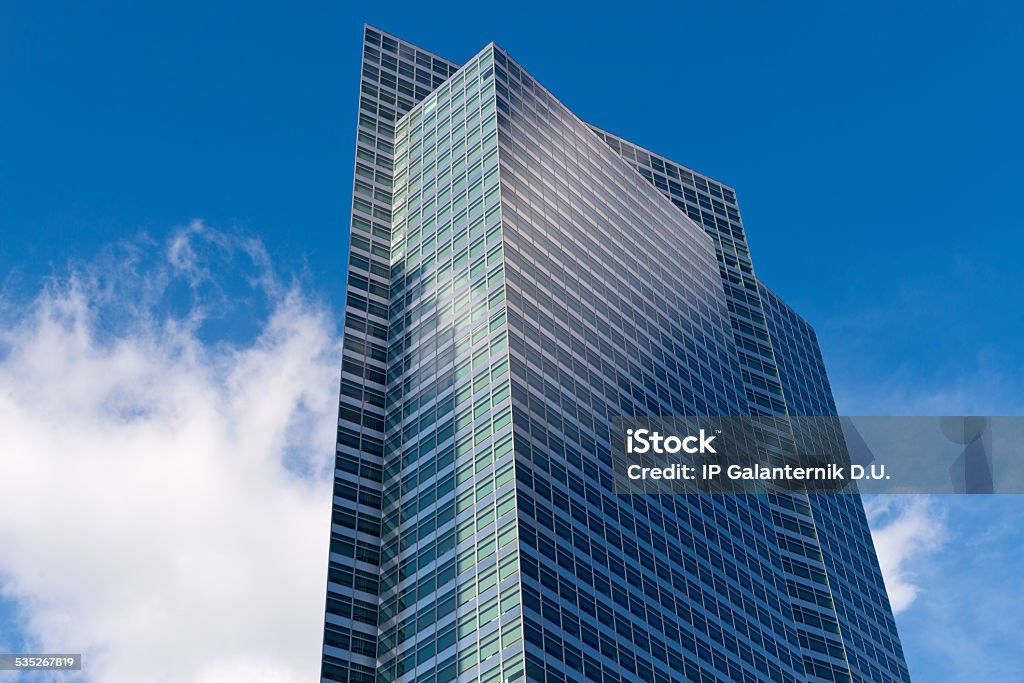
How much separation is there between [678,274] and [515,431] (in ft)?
184

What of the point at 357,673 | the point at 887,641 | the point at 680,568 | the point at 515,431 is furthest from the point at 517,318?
the point at 887,641

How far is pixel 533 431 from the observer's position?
11719cm

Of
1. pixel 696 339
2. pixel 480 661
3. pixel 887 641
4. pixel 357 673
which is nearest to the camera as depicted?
pixel 480 661

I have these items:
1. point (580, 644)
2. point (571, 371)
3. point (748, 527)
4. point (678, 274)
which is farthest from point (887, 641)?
point (580, 644)

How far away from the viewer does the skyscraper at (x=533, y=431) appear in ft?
358

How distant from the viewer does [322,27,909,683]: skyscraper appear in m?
109

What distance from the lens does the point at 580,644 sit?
105 metres

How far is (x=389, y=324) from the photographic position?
464 feet

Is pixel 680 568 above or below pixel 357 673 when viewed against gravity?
above

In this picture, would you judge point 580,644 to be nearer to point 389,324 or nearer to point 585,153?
point 389,324

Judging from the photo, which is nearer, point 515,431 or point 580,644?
point 580,644

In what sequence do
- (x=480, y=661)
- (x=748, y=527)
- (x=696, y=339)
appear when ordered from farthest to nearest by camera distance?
1. (x=696, y=339)
2. (x=748, y=527)
3. (x=480, y=661)

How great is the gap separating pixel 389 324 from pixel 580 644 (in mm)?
47799

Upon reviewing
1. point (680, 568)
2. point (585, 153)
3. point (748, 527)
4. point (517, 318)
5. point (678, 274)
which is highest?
point (585, 153)
